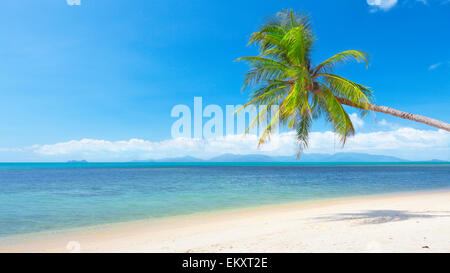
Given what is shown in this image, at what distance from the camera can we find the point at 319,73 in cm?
822

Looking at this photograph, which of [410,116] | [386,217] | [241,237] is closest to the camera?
[241,237]

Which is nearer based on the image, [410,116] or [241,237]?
[241,237]

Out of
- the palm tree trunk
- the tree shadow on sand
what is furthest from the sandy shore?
the palm tree trunk

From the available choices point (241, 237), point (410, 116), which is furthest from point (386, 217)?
point (241, 237)

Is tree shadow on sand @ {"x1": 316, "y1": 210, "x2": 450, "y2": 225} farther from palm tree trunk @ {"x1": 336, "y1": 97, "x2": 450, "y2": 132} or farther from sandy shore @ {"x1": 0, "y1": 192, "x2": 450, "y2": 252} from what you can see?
palm tree trunk @ {"x1": 336, "y1": 97, "x2": 450, "y2": 132}

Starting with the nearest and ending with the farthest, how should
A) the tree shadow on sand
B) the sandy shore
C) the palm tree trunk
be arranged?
the sandy shore, the palm tree trunk, the tree shadow on sand

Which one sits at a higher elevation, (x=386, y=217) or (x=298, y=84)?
(x=298, y=84)

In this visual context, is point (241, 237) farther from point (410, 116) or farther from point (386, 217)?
point (410, 116)

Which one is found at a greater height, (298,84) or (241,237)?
(298,84)

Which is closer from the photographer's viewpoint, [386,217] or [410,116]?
[410,116]

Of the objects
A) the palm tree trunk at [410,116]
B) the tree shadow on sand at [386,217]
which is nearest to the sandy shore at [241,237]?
the tree shadow on sand at [386,217]

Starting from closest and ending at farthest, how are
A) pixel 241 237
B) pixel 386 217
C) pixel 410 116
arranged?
pixel 241 237 → pixel 410 116 → pixel 386 217
